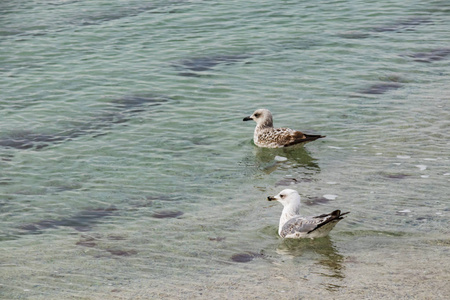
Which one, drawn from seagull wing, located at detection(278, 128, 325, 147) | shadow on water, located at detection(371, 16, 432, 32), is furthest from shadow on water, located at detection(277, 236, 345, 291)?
shadow on water, located at detection(371, 16, 432, 32)

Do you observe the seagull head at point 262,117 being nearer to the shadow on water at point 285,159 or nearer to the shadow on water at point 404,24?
the shadow on water at point 285,159

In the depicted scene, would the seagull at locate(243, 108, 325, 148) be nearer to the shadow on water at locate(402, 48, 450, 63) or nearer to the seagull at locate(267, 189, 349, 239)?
the seagull at locate(267, 189, 349, 239)

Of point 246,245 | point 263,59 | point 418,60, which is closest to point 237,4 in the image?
point 263,59

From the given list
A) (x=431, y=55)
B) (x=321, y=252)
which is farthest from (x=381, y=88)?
(x=321, y=252)

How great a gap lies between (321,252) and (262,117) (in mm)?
5910

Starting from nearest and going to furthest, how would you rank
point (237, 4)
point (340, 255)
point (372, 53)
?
1. point (340, 255)
2. point (372, 53)
3. point (237, 4)

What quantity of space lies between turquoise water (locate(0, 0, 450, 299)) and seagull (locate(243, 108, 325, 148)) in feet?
0.77

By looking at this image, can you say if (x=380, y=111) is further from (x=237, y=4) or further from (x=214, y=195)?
(x=237, y=4)

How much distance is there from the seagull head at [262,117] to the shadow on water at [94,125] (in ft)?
10.1

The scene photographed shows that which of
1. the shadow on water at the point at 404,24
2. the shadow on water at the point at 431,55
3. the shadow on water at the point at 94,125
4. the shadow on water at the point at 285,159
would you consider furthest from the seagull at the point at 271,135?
the shadow on water at the point at 404,24

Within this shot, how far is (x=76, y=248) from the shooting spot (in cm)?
1123

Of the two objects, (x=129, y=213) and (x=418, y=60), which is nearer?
(x=129, y=213)

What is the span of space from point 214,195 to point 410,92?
747 centimetres

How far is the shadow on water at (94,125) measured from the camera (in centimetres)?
1617
